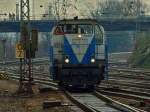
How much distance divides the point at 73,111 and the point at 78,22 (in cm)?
1057

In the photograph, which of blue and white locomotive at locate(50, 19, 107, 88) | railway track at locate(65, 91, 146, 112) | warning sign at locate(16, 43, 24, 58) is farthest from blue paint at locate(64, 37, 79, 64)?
warning sign at locate(16, 43, 24, 58)

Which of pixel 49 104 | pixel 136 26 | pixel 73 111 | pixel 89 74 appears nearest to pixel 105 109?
pixel 73 111

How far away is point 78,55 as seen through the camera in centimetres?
2794

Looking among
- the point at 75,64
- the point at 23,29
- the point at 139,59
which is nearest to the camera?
the point at 75,64

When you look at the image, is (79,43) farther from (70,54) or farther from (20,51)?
(20,51)

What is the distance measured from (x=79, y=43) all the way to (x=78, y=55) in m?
0.71

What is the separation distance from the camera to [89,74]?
27844 mm

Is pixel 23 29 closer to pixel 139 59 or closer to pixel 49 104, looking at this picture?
pixel 49 104

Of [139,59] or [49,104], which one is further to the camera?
[139,59]

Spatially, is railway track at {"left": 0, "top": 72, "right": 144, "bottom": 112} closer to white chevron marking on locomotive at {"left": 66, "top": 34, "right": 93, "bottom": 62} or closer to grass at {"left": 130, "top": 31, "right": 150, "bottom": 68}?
white chevron marking on locomotive at {"left": 66, "top": 34, "right": 93, "bottom": 62}

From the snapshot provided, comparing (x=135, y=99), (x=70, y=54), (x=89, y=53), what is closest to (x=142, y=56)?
(x=89, y=53)

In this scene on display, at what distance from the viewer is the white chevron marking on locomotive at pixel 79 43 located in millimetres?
27953

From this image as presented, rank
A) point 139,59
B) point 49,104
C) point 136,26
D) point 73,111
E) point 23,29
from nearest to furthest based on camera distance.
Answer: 1. point 73,111
2. point 49,104
3. point 23,29
4. point 139,59
5. point 136,26

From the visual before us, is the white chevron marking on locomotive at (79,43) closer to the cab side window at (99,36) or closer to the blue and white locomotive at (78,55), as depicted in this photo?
the blue and white locomotive at (78,55)
